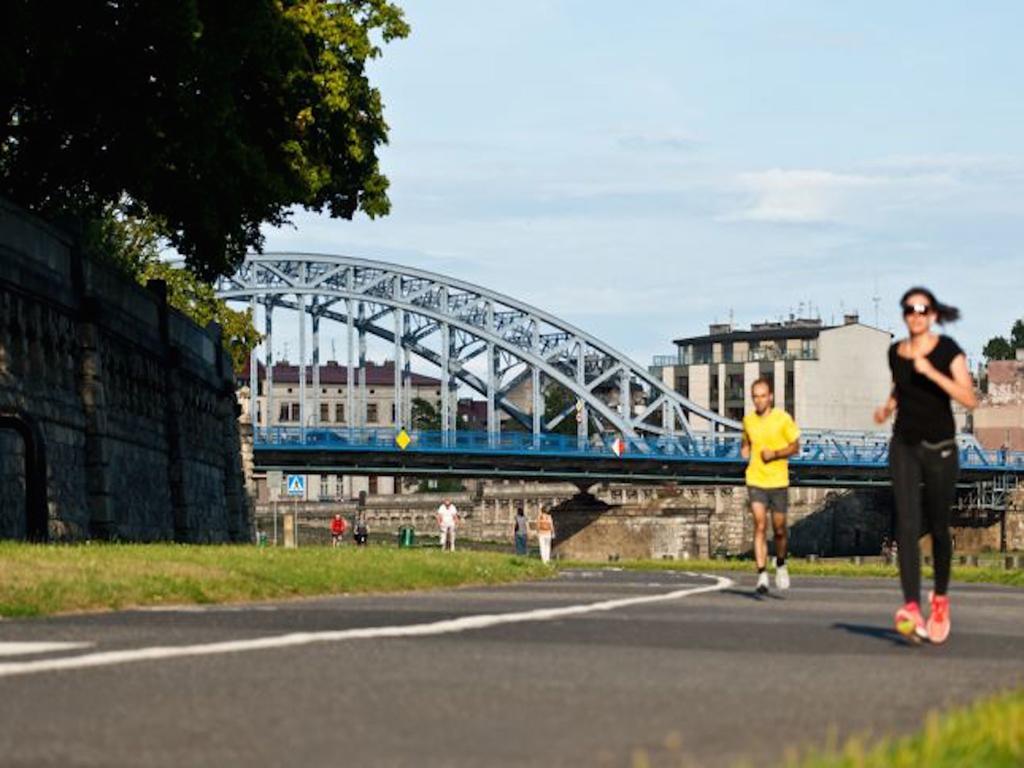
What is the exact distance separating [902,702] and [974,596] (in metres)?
14.5

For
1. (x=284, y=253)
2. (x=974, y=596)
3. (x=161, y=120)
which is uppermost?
(x=284, y=253)

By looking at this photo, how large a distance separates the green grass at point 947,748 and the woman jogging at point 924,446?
4.68m

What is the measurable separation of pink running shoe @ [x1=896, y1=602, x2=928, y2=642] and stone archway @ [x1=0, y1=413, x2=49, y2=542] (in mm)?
16128

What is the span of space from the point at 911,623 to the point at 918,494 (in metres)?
0.69

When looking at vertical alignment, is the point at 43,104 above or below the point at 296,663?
above

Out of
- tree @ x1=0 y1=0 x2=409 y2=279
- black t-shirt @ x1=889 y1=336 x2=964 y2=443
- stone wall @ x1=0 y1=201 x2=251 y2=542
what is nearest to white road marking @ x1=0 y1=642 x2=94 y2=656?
black t-shirt @ x1=889 y1=336 x2=964 y2=443

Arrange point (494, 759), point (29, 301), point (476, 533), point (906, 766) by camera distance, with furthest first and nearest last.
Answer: point (476, 533), point (29, 301), point (494, 759), point (906, 766)

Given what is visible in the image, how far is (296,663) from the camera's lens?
1018 centimetres

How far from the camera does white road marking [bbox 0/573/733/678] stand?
986cm

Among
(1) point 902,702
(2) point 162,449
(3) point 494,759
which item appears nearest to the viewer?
(3) point 494,759

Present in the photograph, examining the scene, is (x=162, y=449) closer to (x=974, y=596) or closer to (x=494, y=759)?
(x=974, y=596)

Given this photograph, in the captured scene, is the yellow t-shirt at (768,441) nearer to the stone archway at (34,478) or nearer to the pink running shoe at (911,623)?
the pink running shoe at (911,623)

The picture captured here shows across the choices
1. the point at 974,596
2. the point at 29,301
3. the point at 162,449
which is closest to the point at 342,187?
the point at 162,449

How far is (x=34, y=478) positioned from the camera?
2803 centimetres
